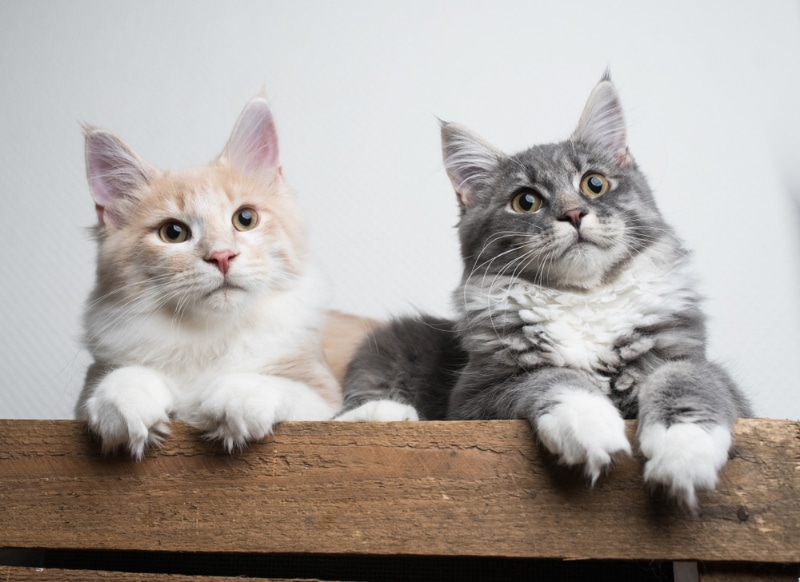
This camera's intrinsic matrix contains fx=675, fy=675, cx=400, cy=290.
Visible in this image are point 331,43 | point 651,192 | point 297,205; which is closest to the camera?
point 651,192

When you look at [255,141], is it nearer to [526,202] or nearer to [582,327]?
[526,202]

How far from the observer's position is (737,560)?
0.93 meters

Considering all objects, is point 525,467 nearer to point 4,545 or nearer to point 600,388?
point 600,388

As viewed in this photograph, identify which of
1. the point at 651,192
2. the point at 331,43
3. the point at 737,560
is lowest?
the point at 737,560

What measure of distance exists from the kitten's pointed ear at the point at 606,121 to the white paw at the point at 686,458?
75 cm

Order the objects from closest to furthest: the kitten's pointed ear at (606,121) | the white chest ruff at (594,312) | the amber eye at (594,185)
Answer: the white chest ruff at (594,312) < the amber eye at (594,185) < the kitten's pointed ear at (606,121)

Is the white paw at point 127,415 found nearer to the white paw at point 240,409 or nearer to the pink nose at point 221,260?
the white paw at point 240,409

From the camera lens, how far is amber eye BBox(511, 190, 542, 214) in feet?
4.50

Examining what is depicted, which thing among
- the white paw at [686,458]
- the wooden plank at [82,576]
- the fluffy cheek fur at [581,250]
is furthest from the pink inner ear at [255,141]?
the white paw at [686,458]

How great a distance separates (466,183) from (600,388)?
641mm

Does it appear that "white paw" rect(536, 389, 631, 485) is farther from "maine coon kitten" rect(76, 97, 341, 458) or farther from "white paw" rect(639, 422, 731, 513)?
"maine coon kitten" rect(76, 97, 341, 458)

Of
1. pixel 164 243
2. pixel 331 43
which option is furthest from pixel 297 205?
→ pixel 331 43

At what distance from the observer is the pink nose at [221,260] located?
4.19 feet

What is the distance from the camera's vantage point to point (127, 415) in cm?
107
